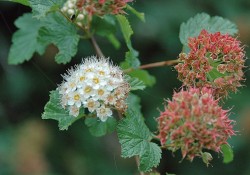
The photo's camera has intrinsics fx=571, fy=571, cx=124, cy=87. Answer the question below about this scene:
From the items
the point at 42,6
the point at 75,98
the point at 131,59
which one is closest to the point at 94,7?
the point at 42,6

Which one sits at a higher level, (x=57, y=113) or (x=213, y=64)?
(x=213, y=64)

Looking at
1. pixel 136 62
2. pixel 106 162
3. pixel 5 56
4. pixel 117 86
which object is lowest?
pixel 106 162

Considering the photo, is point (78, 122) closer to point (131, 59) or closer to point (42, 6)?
point (131, 59)

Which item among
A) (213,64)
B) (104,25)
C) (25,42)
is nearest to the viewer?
(213,64)

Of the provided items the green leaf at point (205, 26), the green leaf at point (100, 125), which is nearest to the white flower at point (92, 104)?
the green leaf at point (100, 125)

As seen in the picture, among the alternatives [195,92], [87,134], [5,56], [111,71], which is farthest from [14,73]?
[195,92]

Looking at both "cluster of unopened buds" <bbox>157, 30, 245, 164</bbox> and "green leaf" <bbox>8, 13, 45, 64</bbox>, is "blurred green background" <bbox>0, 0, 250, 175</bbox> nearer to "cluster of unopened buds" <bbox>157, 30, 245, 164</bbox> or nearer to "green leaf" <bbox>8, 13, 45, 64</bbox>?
"green leaf" <bbox>8, 13, 45, 64</bbox>

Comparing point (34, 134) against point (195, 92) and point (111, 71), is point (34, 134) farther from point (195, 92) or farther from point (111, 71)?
point (195, 92)
